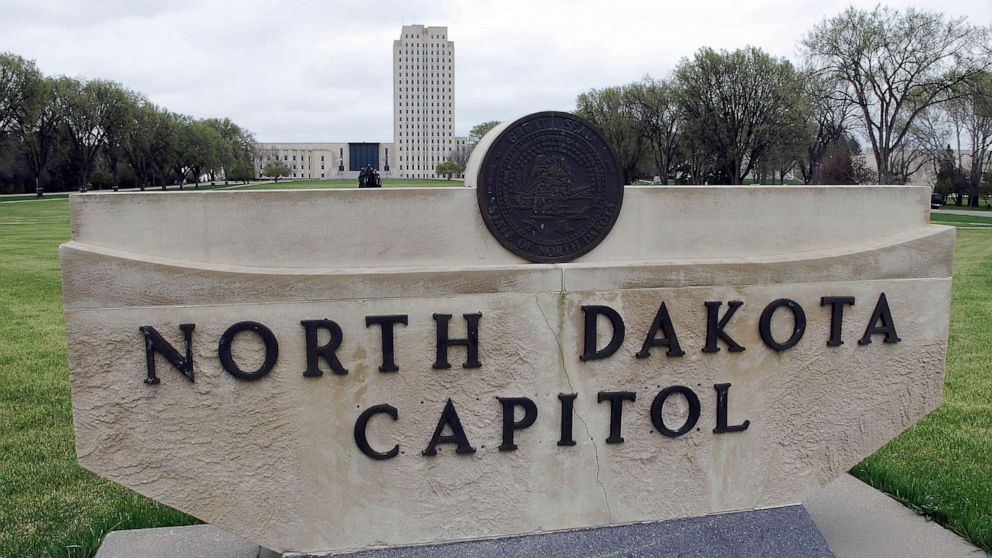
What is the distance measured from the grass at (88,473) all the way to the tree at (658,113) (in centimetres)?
3851

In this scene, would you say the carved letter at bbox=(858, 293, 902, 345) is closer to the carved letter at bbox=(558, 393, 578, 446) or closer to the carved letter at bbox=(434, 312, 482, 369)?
the carved letter at bbox=(558, 393, 578, 446)

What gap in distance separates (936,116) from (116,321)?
184ft

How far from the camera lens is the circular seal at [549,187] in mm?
3982

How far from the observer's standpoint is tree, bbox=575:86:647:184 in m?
49.7

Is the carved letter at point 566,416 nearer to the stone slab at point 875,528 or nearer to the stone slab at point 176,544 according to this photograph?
the stone slab at point 875,528

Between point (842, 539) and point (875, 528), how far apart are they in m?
0.30

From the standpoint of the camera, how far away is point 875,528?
4730mm

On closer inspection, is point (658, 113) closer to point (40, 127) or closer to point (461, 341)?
point (40, 127)

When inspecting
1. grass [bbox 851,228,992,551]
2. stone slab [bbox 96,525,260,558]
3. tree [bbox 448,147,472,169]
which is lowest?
stone slab [bbox 96,525,260,558]

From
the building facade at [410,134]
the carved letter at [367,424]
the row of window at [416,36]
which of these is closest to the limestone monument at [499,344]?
the carved letter at [367,424]

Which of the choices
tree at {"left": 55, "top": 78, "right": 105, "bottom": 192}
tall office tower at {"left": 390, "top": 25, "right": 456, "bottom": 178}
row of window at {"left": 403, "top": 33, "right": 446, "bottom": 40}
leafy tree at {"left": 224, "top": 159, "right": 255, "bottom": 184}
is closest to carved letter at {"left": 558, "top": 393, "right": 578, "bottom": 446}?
tree at {"left": 55, "top": 78, "right": 105, "bottom": 192}

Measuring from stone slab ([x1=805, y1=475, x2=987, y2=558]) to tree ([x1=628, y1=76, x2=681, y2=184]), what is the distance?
140ft

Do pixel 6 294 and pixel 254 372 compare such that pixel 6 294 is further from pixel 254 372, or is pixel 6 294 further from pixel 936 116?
pixel 936 116

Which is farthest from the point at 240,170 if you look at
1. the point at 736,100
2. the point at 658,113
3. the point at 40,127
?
the point at 736,100
